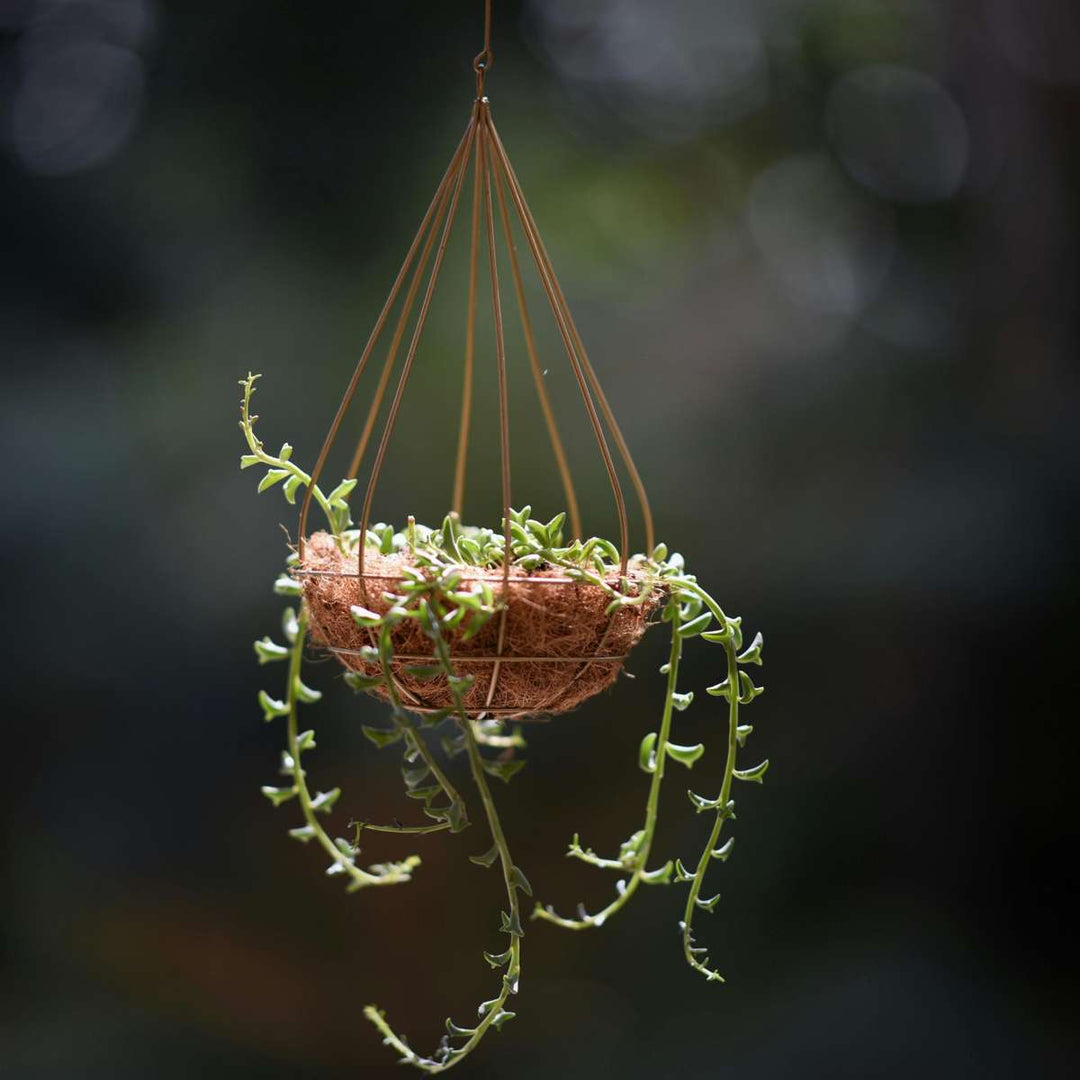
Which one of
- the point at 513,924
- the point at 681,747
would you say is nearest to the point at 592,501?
the point at 681,747

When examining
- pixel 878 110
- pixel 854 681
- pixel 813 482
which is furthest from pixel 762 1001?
pixel 878 110

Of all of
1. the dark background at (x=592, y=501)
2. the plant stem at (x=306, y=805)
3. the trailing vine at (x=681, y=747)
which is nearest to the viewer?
the plant stem at (x=306, y=805)

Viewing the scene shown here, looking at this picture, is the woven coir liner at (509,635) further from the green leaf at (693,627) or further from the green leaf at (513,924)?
the green leaf at (513,924)

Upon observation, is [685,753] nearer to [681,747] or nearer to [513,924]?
[681,747]

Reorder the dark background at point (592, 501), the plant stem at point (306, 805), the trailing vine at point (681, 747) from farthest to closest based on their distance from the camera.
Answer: the dark background at point (592, 501) → the trailing vine at point (681, 747) → the plant stem at point (306, 805)

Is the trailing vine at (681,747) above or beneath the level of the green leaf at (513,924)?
above

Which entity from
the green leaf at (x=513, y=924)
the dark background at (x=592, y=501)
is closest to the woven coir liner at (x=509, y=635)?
the green leaf at (x=513, y=924)
